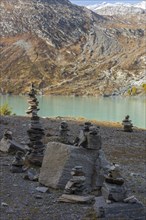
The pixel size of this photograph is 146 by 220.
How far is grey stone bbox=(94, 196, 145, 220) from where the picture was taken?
12.4m

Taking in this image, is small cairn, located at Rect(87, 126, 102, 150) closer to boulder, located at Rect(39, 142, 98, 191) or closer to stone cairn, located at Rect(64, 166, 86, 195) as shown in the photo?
boulder, located at Rect(39, 142, 98, 191)

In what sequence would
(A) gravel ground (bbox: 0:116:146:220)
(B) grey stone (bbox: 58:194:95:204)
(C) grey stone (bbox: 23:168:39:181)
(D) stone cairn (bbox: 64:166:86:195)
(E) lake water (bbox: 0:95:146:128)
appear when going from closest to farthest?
(A) gravel ground (bbox: 0:116:146:220) < (B) grey stone (bbox: 58:194:95:204) < (D) stone cairn (bbox: 64:166:86:195) < (C) grey stone (bbox: 23:168:39:181) < (E) lake water (bbox: 0:95:146:128)

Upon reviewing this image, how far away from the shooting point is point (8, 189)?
15.3m

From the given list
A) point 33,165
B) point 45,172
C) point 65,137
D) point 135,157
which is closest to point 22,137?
point 65,137

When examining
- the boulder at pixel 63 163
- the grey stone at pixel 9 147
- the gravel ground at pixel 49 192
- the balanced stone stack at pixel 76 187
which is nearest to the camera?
the gravel ground at pixel 49 192

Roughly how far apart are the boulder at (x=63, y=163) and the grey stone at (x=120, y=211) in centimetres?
259

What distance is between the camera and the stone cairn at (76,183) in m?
14.3

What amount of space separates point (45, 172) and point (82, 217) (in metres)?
3.72

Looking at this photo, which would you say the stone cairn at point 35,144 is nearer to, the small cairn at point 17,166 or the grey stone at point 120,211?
the small cairn at point 17,166

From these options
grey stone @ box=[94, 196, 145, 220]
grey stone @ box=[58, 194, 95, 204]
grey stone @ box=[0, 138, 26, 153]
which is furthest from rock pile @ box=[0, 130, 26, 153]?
grey stone @ box=[94, 196, 145, 220]

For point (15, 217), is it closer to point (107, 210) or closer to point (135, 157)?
point (107, 210)

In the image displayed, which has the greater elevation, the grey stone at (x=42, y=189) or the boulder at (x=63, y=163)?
the boulder at (x=63, y=163)

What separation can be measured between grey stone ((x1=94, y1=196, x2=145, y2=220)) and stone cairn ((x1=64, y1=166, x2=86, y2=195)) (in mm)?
1455

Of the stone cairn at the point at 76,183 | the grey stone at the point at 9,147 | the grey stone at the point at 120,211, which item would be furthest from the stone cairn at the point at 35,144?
the grey stone at the point at 120,211
